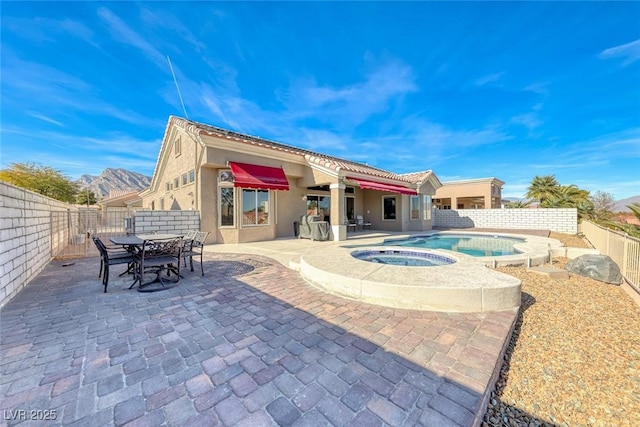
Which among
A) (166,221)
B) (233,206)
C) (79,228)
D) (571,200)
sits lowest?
(79,228)

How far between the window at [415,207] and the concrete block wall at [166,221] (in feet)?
60.8

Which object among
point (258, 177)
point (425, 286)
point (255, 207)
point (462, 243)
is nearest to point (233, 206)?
point (255, 207)

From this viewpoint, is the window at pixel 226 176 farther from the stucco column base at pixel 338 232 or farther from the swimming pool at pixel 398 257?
the swimming pool at pixel 398 257

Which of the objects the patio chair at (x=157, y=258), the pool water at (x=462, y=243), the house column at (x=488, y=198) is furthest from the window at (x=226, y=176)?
the house column at (x=488, y=198)

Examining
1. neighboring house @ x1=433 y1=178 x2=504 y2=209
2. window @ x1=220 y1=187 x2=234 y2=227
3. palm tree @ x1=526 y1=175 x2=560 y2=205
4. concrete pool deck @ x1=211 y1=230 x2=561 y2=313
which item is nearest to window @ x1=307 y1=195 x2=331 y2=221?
window @ x1=220 y1=187 x2=234 y2=227

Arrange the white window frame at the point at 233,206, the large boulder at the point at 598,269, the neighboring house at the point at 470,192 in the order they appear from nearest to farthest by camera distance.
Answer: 1. the large boulder at the point at 598,269
2. the white window frame at the point at 233,206
3. the neighboring house at the point at 470,192

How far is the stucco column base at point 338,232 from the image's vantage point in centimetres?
1530

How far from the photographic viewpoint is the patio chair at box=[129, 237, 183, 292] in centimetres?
648

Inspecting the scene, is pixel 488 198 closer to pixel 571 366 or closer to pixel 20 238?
pixel 571 366

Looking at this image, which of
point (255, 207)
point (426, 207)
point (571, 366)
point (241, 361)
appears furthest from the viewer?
point (426, 207)

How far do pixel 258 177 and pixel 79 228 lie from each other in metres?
13.1

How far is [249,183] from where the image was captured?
1354cm

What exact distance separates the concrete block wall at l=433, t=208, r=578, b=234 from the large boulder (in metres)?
19.2

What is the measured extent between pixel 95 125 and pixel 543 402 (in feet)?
122
